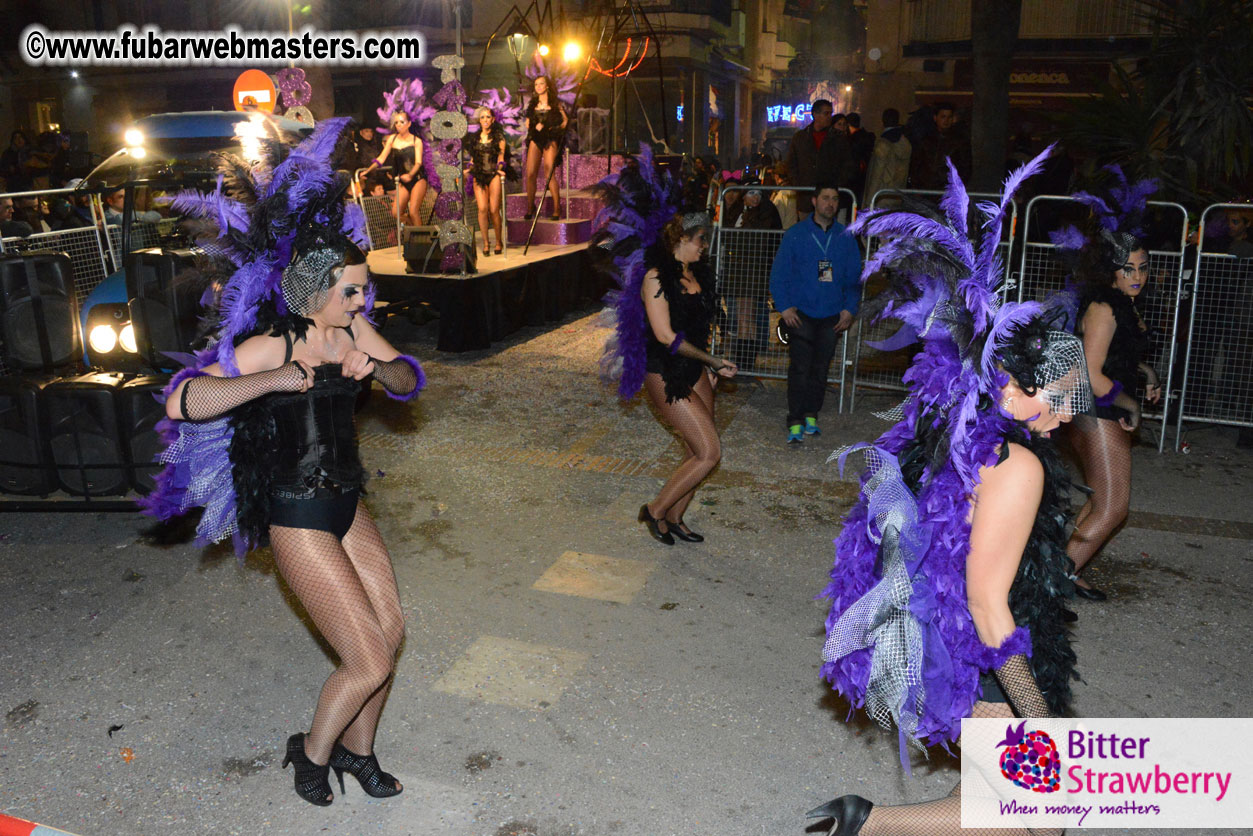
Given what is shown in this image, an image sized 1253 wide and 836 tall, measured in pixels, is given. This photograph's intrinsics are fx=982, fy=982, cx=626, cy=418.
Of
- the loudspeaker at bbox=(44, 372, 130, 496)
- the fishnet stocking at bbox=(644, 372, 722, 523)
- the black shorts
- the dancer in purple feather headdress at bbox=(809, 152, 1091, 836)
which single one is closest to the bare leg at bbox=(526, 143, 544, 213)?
the loudspeaker at bbox=(44, 372, 130, 496)

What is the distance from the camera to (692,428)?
18.4 feet

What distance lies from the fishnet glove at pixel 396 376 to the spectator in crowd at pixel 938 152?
397 inches

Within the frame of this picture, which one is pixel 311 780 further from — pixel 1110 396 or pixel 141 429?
pixel 1110 396

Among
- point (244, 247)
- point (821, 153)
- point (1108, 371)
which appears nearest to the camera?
point (244, 247)

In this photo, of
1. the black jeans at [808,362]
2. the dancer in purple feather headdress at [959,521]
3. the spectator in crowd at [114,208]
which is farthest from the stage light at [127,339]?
the dancer in purple feather headdress at [959,521]

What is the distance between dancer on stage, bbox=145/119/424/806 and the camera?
332 cm

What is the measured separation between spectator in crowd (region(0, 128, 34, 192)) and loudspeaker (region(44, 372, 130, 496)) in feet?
36.5

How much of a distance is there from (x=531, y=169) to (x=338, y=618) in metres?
12.0

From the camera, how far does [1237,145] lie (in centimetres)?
846

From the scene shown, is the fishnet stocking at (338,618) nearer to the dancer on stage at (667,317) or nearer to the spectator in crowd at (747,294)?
the dancer on stage at (667,317)

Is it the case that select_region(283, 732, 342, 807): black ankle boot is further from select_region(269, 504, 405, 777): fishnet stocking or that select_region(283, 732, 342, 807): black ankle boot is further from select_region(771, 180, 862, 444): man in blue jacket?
select_region(771, 180, 862, 444): man in blue jacket

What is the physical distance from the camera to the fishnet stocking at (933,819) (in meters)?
2.75

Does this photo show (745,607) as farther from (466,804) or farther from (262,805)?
(262,805)

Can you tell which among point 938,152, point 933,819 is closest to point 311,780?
point 933,819
